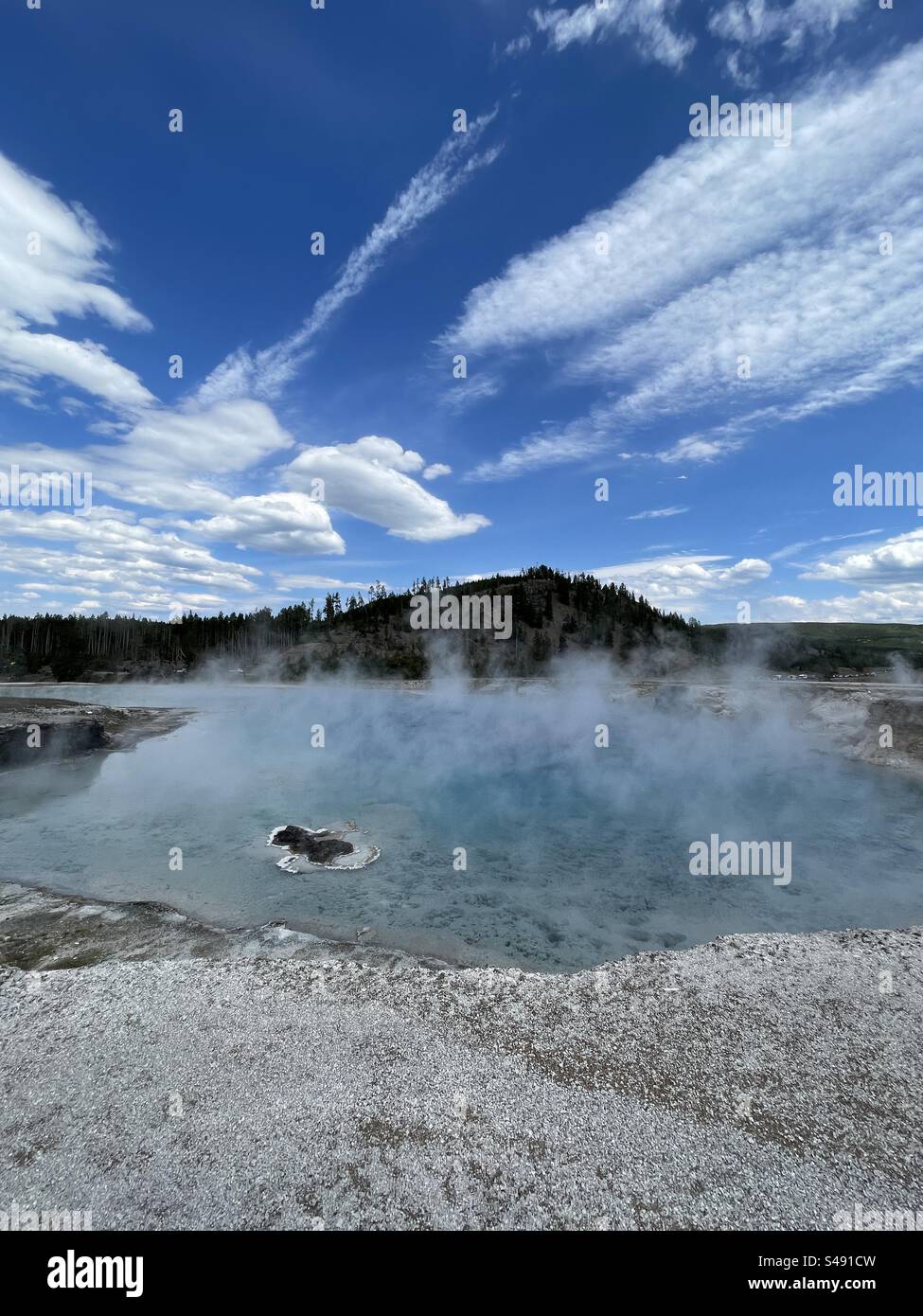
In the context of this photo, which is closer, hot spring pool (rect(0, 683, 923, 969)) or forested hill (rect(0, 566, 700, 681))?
hot spring pool (rect(0, 683, 923, 969))

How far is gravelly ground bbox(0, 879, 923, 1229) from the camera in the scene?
191 inches

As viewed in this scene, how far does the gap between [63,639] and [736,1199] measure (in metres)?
142

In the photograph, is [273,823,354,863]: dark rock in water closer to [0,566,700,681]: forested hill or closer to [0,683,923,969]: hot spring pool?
[0,683,923,969]: hot spring pool

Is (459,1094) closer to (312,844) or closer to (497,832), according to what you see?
(312,844)

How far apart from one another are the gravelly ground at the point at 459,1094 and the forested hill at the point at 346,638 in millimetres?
66737

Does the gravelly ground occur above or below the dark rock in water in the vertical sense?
above

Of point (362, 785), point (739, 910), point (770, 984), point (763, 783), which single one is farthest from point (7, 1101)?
point (763, 783)

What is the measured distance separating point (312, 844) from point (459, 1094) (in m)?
10.6

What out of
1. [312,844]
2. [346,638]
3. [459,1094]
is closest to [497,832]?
[312,844]

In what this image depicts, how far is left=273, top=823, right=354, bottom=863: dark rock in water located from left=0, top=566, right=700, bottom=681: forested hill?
58163mm

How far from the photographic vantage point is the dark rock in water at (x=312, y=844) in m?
14.9

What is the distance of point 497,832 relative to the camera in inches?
693

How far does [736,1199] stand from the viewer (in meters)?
4.86

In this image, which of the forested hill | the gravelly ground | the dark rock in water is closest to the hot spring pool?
the dark rock in water
